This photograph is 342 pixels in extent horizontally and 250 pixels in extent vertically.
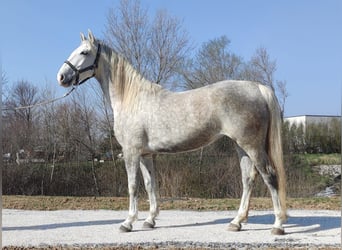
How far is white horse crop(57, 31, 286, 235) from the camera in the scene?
14.8 feet

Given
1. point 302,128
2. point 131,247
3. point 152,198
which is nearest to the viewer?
point 131,247

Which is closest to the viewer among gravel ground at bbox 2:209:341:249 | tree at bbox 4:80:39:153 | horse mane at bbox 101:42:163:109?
gravel ground at bbox 2:209:341:249

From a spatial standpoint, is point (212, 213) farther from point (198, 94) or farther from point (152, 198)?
point (198, 94)

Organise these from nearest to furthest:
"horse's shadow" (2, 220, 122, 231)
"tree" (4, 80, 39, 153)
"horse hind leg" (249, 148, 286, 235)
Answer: "horse hind leg" (249, 148, 286, 235) < "horse's shadow" (2, 220, 122, 231) < "tree" (4, 80, 39, 153)

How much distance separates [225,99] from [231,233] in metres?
1.65

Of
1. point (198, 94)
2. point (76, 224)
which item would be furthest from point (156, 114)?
point (76, 224)

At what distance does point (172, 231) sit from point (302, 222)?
6.52 feet

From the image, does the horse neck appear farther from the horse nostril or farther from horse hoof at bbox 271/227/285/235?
horse hoof at bbox 271/227/285/235

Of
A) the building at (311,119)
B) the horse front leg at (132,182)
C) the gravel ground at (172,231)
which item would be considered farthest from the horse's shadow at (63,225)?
the building at (311,119)

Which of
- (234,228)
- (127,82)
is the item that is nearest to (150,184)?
(234,228)

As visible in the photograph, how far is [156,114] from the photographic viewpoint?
15.7 feet

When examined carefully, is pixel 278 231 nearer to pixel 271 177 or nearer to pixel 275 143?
pixel 271 177

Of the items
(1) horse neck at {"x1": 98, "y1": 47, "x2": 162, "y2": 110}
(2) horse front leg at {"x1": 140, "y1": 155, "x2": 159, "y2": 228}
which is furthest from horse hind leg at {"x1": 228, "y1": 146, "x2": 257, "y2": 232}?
(1) horse neck at {"x1": 98, "y1": 47, "x2": 162, "y2": 110}

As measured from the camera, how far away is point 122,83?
200 inches
